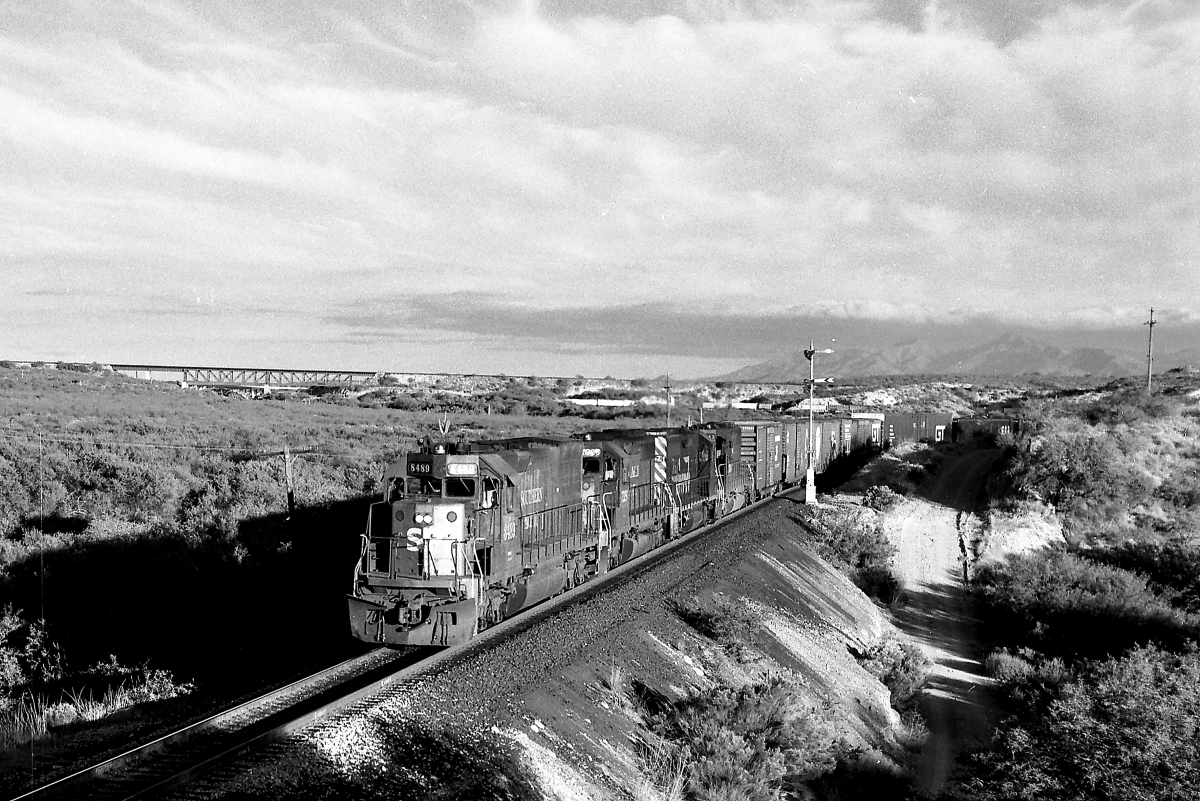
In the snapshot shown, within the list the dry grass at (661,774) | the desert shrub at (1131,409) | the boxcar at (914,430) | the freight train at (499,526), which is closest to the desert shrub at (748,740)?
the dry grass at (661,774)

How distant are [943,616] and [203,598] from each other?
19.7 metres

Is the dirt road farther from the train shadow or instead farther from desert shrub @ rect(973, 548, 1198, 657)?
the train shadow

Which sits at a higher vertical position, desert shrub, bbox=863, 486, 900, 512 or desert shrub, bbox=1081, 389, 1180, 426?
desert shrub, bbox=1081, 389, 1180, 426

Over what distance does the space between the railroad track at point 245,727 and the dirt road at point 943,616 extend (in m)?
8.69

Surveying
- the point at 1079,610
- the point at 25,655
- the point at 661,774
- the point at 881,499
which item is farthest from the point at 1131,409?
the point at 25,655

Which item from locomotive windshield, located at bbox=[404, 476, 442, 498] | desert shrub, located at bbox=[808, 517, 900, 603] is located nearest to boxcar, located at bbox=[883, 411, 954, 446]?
desert shrub, located at bbox=[808, 517, 900, 603]

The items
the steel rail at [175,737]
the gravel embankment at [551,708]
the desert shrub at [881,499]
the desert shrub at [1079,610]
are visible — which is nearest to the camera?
the steel rail at [175,737]

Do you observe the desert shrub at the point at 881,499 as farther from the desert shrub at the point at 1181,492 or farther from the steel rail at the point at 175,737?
the steel rail at the point at 175,737

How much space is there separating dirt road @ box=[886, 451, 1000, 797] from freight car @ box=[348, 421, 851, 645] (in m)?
7.86

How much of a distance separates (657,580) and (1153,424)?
1682 inches

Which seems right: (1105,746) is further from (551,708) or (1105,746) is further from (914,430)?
(914,430)

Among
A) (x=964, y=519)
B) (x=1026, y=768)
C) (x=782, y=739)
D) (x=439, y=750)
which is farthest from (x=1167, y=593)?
(x=439, y=750)

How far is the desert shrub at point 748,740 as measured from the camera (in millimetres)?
11109

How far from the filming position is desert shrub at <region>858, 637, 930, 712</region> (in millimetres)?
18500
